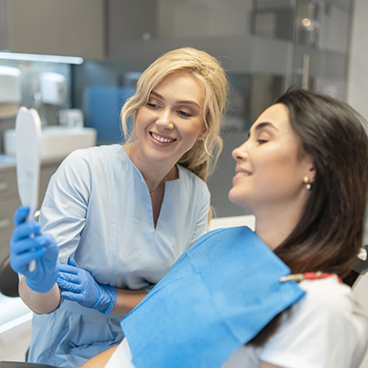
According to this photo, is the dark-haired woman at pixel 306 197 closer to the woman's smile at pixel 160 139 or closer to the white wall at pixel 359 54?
the woman's smile at pixel 160 139

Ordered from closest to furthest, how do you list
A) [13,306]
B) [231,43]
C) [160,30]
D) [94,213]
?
[94,213]
[13,306]
[231,43]
[160,30]

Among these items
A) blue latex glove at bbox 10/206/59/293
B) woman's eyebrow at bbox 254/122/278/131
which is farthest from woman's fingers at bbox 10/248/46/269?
woman's eyebrow at bbox 254/122/278/131

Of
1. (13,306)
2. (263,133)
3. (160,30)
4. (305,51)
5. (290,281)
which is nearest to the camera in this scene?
(290,281)

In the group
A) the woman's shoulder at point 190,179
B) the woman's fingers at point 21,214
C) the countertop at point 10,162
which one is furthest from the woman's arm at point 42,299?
the countertop at point 10,162

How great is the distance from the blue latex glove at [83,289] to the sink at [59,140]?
1.74 m

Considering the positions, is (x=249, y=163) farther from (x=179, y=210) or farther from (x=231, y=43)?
(x=231, y=43)

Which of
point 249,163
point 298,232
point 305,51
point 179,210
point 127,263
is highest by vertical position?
point 305,51

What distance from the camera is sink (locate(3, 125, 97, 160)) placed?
2729 mm

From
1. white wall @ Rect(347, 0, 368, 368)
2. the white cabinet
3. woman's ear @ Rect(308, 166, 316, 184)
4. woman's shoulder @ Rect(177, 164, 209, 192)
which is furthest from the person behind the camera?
white wall @ Rect(347, 0, 368, 368)

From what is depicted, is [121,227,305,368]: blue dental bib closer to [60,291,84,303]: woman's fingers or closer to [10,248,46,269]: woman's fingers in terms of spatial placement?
[60,291,84,303]: woman's fingers

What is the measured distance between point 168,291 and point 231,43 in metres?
1.99

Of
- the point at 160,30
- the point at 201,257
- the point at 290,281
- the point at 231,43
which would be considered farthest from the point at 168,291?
the point at 160,30

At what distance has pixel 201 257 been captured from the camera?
98 cm

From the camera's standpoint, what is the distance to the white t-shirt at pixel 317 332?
0.68 metres
